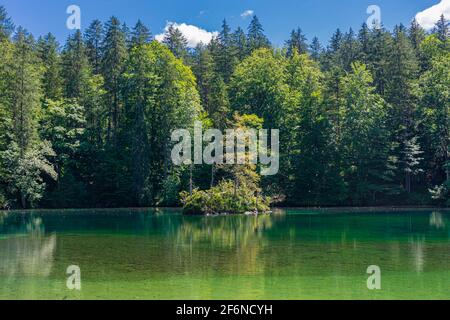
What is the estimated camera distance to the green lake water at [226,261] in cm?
1265

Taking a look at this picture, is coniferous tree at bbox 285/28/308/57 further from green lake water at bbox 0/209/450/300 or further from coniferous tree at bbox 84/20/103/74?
green lake water at bbox 0/209/450/300

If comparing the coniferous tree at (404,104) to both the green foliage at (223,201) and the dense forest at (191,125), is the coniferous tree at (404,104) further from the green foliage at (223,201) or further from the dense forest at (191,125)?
the green foliage at (223,201)

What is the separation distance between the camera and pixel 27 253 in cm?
1989

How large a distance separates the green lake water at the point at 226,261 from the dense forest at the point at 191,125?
21088 mm

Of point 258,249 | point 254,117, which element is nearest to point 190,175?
point 254,117

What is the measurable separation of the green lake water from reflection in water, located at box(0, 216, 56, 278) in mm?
34

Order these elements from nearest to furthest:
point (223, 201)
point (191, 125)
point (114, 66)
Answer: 1. point (223, 201)
2. point (191, 125)
3. point (114, 66)

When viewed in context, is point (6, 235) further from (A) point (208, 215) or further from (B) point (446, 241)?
(B) point (446, 241)

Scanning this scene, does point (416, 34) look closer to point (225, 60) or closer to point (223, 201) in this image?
point (225, 60)

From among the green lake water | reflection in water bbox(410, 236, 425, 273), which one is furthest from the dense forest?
reflection in water bbox(410, 236, 425, 273)

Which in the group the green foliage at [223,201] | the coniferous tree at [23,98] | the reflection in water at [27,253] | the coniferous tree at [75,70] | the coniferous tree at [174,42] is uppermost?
the coniferous tree at [174,42]

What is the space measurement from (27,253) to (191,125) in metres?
32.9

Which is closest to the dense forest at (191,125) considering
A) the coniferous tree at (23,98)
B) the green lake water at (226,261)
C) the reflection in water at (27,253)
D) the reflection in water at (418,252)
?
the coniferous tree at (23,98)

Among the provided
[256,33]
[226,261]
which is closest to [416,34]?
[256,33]
